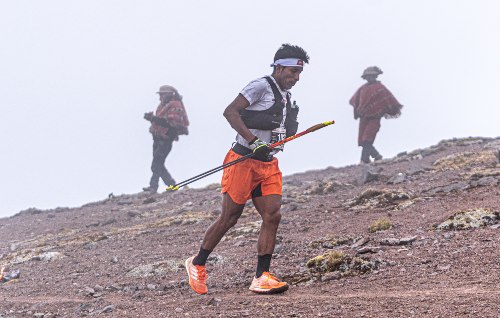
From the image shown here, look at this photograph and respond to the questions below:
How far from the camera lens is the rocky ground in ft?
17.8

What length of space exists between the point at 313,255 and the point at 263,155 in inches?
91.9

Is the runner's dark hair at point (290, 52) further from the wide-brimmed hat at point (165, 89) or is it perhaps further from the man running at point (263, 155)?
the wide-brimmed hat at point (165, 89)

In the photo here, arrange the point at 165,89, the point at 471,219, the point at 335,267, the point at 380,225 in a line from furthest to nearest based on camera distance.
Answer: the point at 165,89, the point at 380,225, the point at 471,219, the point at 335,267

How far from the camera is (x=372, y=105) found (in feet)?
64.1

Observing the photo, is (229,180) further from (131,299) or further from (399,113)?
(399,113)

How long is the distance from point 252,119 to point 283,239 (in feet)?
11.9

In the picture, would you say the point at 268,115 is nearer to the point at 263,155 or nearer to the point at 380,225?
the point at 263,155

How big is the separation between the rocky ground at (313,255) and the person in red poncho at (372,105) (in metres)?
3.03

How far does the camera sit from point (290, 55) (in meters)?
6.34

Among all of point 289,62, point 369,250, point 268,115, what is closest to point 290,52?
point 289,62

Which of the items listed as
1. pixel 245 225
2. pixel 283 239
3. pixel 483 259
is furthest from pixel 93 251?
pixel 483 259

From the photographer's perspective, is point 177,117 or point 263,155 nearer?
point 263,155

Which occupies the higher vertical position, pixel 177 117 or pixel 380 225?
pixel 177 117

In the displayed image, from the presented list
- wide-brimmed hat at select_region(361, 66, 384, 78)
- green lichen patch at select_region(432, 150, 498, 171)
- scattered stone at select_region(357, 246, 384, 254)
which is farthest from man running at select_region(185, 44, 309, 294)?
wide-brimmed hat at select_region(361, 66, 384, 78)
